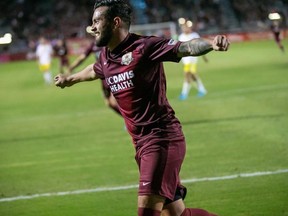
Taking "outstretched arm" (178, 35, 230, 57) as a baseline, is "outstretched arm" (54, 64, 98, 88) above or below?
below

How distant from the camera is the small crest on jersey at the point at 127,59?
5.92 meters

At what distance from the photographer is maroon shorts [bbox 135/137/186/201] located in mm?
5805

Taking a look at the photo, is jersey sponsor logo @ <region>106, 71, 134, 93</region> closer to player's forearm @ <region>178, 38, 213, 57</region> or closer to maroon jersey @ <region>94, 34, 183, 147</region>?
maroon jersey @ <region>94, 34, 183, 147</region>

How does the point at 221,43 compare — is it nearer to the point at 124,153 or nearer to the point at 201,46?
the point at 201,46

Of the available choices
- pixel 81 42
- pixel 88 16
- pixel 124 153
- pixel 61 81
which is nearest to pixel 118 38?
pixel 61 81

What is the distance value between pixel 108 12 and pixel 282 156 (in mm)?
5954

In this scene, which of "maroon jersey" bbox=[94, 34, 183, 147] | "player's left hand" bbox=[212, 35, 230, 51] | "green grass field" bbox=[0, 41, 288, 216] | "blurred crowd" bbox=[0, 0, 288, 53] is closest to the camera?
"player's left hand" bbox=[212, 35, 230, 51]

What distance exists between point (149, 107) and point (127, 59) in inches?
19.6

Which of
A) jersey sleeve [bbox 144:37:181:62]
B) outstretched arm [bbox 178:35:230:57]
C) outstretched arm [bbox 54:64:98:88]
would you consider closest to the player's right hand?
outstretched arm [bbox 54:64:98:88]

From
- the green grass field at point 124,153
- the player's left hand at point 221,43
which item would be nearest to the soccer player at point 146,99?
the player's left hand at point 221,43

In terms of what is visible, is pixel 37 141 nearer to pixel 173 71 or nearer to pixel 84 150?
pixel 84 150

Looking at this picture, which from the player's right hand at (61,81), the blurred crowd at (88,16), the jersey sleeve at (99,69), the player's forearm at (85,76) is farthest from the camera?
the blurred crowd at (88,16)

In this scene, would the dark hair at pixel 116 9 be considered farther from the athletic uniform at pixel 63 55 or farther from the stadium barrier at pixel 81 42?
the stadium barrier at pixel 81 42

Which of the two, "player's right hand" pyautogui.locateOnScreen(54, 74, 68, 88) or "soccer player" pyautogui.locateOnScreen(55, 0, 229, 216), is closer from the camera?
"soccer player" pyautogui.locateOnScreen(55, 0, 229, 216)
